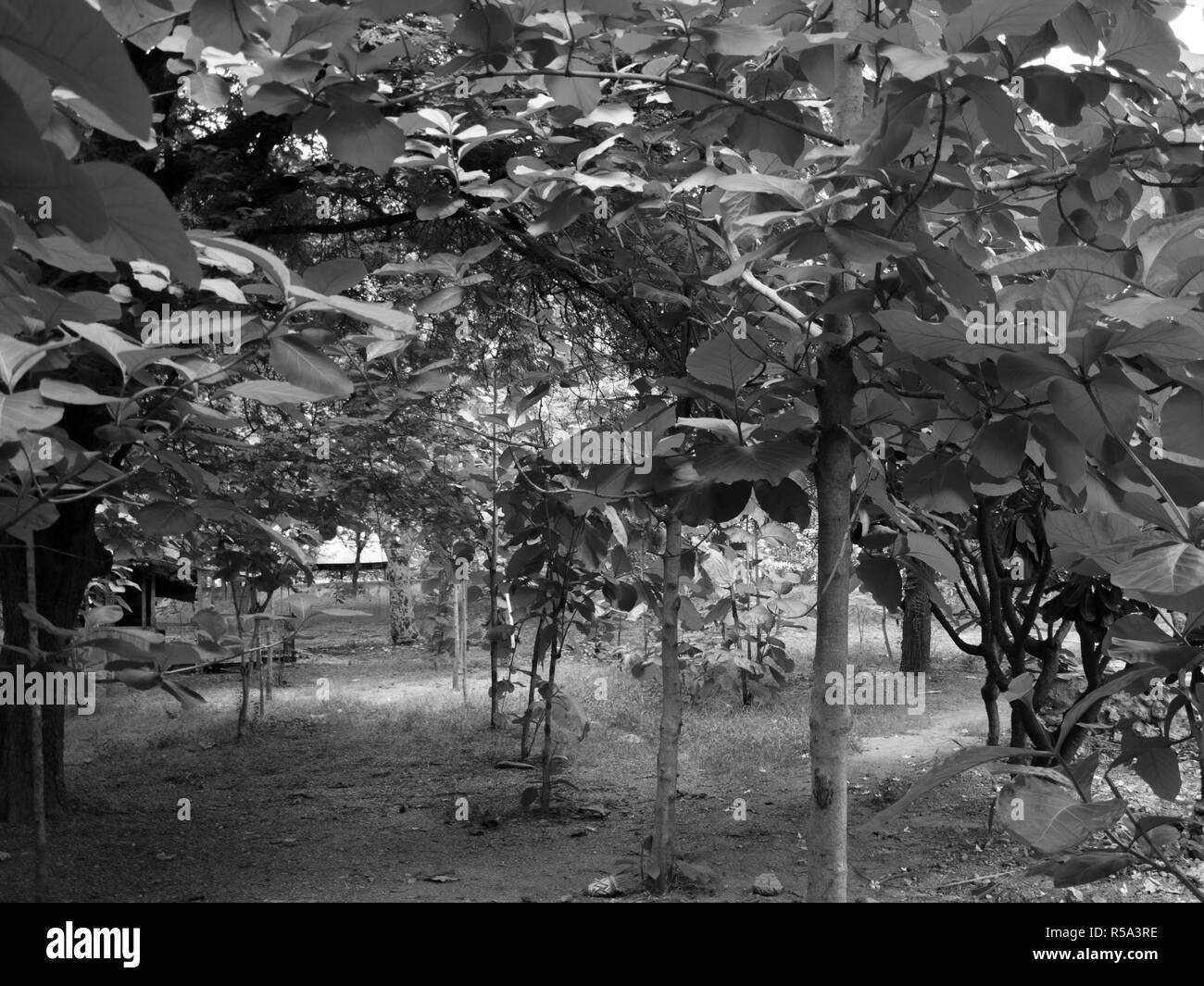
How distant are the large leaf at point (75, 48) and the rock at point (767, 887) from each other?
13.3 ft

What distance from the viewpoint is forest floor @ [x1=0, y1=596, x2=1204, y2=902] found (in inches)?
164

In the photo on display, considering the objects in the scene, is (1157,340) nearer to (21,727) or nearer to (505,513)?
(505,513)

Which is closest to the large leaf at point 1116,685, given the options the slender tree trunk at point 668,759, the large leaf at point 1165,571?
the large leaf at point 1165,571

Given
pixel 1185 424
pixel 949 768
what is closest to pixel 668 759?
pixel 949 768

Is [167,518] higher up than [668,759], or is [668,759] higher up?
[167,518]

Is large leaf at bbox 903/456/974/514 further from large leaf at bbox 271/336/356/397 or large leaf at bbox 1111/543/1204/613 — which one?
large leaf at bbox 271/336/356/397

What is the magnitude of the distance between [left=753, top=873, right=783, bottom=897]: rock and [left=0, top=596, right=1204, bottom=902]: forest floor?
35 millimetres

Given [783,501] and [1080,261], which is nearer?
[1080,261]

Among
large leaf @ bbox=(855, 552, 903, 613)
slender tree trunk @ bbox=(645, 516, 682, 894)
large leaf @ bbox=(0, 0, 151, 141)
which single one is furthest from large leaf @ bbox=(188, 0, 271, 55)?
slender tree trunk @ bbox=(645, 516, 682, 894)

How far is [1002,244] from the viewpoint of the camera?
64.7 inches

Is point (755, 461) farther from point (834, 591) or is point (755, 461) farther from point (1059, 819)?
point (1059, 819)

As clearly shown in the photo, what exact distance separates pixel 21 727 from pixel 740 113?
5398 mm

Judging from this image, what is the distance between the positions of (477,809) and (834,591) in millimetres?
4647

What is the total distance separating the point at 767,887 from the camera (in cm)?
395
